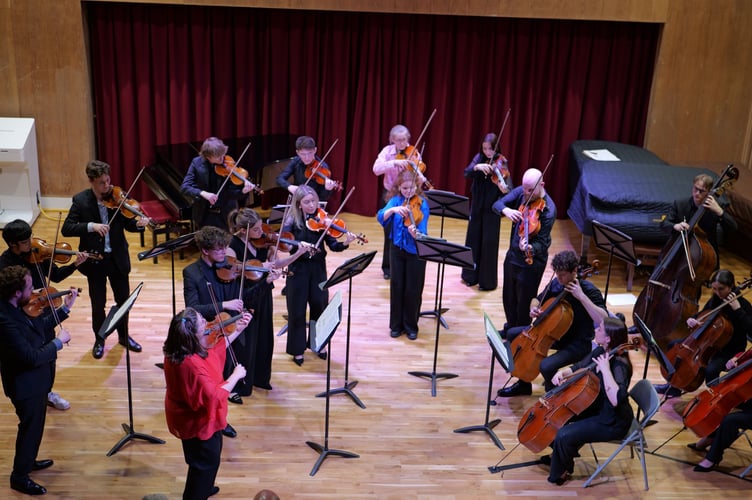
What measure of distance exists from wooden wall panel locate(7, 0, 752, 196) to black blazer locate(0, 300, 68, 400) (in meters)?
5.03

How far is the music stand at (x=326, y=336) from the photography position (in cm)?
466

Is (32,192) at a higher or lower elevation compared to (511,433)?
higher

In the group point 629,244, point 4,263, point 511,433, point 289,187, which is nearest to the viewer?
point 4,263

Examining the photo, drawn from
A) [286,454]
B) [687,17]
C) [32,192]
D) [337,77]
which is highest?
[687,17]

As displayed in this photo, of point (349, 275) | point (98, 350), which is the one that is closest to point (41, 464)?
point (98, 350)

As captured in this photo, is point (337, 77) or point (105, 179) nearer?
point (105, 179)

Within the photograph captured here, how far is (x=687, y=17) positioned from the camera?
9.00 m

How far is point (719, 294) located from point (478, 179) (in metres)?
2.60

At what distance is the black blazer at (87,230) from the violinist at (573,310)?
2.96 metres

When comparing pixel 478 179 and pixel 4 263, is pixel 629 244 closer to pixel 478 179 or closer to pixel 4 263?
pixel 478 179

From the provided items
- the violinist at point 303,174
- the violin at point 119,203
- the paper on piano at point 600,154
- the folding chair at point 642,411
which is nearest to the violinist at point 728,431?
the folding chair at point 642,411

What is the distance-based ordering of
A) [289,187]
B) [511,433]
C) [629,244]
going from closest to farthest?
[511,433] < [629,244] < [289,187]

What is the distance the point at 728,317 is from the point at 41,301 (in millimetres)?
4425

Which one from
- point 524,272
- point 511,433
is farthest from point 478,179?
point 511,433
